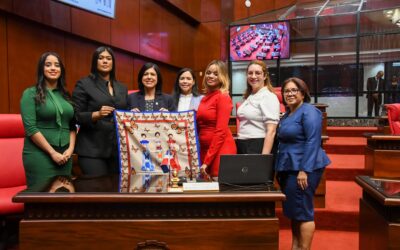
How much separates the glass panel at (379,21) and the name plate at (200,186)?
740cm

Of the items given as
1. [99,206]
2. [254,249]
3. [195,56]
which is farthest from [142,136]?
[195,56]

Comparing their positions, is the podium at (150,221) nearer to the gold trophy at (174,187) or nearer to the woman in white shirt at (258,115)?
the gold trophy at (174,187)

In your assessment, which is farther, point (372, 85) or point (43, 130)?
point (372, 85)

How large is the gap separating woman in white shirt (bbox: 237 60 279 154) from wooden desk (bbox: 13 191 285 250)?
78cm

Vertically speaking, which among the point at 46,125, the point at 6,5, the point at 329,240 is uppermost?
the point at 6,5

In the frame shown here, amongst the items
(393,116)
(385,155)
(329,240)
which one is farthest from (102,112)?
(393,116)

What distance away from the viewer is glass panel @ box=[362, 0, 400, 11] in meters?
7.40

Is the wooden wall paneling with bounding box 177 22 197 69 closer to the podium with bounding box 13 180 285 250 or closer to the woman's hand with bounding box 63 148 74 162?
the woman's hand with bounding box 63 148 74 162

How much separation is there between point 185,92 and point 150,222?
139 centimetres

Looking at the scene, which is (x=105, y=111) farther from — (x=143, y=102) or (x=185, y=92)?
(x=185, y=92)

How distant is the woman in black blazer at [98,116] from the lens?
1996 mm

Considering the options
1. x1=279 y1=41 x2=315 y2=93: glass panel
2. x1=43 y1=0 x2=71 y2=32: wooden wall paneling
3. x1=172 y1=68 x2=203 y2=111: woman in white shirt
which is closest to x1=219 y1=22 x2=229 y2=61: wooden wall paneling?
x1=279 y1=41 x2=315 y2=93: glass panel

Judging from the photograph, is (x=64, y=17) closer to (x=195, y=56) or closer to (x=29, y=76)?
(x=29, y=76)

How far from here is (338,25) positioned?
7789mm
